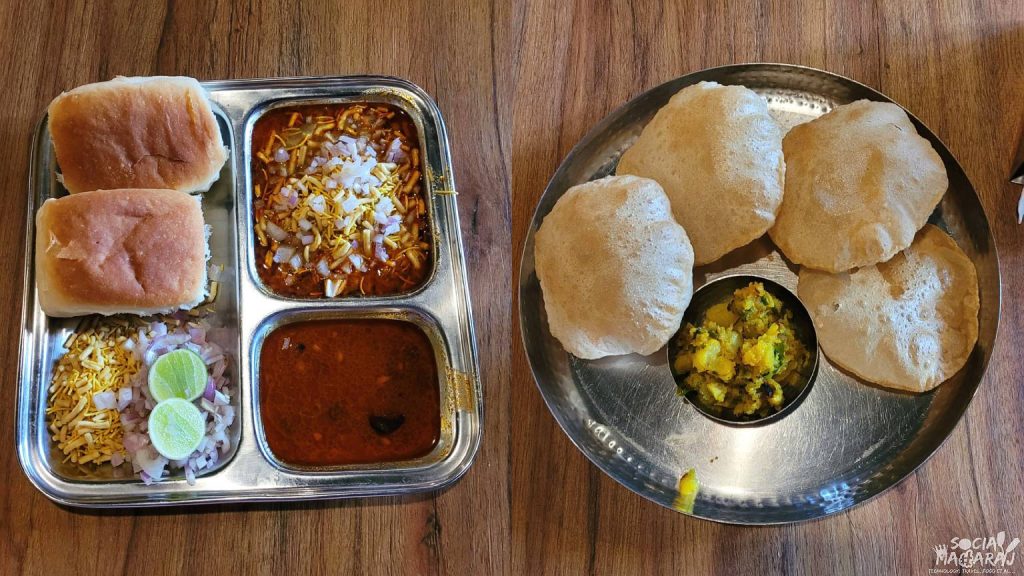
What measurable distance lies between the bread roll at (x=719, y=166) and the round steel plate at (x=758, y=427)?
0.71 ft

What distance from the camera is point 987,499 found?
2498mm

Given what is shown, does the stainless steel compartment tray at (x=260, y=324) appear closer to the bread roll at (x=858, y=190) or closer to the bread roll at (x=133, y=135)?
the bread roll at (x=133, y=135)

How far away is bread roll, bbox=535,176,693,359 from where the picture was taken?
7.18 feet

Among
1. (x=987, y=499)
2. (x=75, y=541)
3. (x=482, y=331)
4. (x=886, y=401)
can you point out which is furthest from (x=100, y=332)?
(x=987, y=499)

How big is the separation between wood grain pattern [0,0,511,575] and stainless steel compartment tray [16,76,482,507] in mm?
81

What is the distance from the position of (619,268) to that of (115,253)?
68.5 inches

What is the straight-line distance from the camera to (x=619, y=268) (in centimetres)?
218

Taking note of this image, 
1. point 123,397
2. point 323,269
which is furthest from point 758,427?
point 123,397

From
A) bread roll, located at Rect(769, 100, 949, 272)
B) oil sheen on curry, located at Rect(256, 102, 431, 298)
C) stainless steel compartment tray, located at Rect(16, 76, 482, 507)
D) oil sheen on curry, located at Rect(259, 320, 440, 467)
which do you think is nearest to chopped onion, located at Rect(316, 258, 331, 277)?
oil sheen on curry, located at Rect(256, 102, 431, 298)

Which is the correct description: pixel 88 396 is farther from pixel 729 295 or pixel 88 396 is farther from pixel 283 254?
pixel 729 295

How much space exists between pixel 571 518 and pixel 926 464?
4.36 ft

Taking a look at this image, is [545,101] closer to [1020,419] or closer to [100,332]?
[100,332]

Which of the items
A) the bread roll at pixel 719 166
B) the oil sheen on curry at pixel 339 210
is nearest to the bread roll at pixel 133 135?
the oil sheen on curry at pixel 339 210

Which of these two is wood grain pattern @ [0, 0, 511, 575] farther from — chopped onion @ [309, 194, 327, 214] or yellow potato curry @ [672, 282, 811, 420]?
yellow potato curry @ [672, 282, 811, 420]
